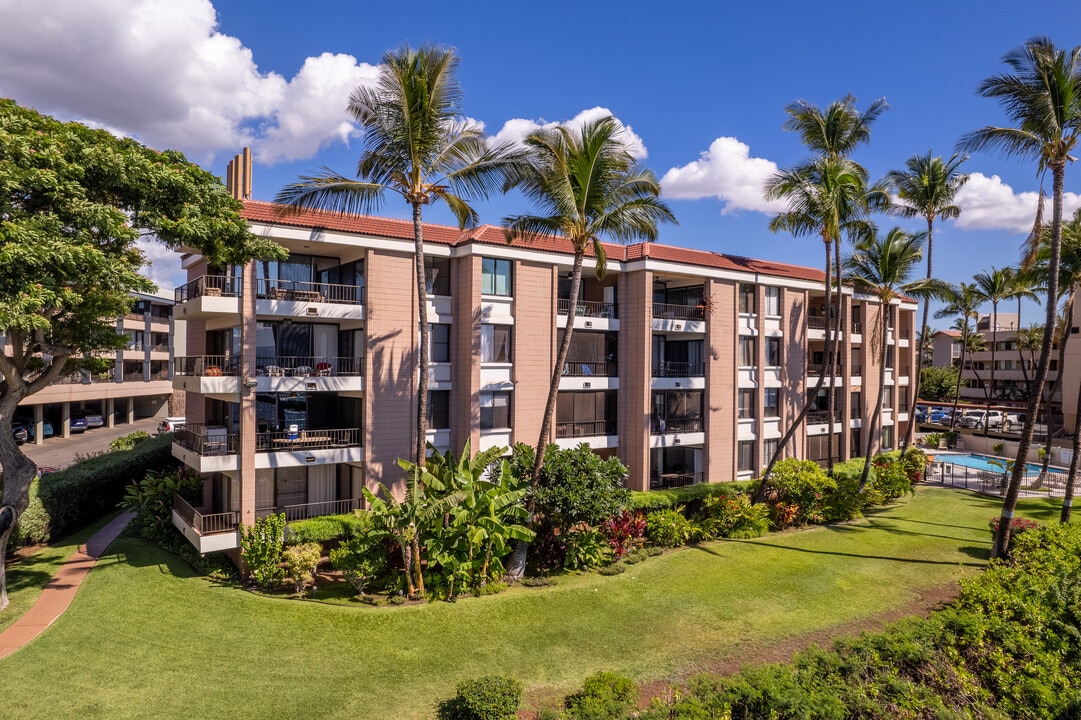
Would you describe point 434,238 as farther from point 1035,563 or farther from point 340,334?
point 1035,563

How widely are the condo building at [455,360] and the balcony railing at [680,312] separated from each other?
0.39 ft

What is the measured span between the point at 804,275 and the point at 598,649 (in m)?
27.3

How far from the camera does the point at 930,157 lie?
Result: 108 feet

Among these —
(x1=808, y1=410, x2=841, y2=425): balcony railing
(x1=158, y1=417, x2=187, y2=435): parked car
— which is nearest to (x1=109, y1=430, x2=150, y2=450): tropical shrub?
(x1=158, y1=417, x2=187, y2=435): parked car

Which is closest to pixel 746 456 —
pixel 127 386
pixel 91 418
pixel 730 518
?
pixel 730 518

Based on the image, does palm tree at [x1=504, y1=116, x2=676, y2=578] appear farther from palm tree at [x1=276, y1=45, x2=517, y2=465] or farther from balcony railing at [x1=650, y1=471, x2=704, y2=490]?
balcony railing at [x1=650, y1=471, x2=704, y2=490]

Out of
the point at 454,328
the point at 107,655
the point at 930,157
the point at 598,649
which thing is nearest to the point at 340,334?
the point at 454,328

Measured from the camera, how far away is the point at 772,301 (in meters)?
34.1

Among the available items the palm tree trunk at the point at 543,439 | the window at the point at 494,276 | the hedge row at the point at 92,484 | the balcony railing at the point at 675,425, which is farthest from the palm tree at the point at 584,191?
the hedge row at the point at 92,484

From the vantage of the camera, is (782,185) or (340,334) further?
(782,185)

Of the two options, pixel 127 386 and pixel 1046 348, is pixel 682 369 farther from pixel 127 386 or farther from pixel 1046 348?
pixel 127 386

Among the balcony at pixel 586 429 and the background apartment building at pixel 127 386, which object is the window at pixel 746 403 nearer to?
the balcony at pixel 586 429

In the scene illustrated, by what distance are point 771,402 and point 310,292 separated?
82.3ft

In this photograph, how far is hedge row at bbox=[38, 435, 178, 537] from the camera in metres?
25.5
